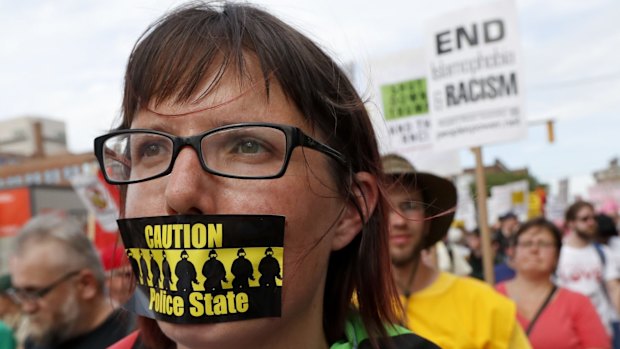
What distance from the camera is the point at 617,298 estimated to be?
562 centimetres

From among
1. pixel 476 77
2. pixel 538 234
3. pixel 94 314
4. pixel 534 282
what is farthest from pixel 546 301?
pixel 94 314

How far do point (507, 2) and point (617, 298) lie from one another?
2731mm

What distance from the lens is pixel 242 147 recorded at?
1.24 metres

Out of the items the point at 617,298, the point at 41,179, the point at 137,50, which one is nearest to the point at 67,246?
the point at 137,50

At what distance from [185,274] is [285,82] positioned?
0.43m

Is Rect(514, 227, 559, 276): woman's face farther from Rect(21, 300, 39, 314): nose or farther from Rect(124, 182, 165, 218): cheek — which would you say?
Rect(124, 182, 165, 218): cheek

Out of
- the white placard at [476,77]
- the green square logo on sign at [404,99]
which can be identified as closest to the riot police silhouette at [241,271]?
the white placard at [476,77]

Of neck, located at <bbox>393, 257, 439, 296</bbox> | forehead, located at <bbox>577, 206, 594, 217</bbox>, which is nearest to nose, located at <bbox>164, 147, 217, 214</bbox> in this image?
neck, located at <bbox>393, 257, 439, 296</bbox>

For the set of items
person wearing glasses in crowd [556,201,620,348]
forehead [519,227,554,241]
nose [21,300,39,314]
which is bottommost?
person wearing glasses in crowd [556,201,620,348]

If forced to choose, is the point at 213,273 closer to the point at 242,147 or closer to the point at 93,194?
the point at 242,147

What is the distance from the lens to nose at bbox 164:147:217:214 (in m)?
1.19

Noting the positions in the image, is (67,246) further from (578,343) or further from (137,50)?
(578,343)

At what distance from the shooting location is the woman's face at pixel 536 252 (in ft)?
14.3

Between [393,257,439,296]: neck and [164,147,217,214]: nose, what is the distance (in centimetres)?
197
